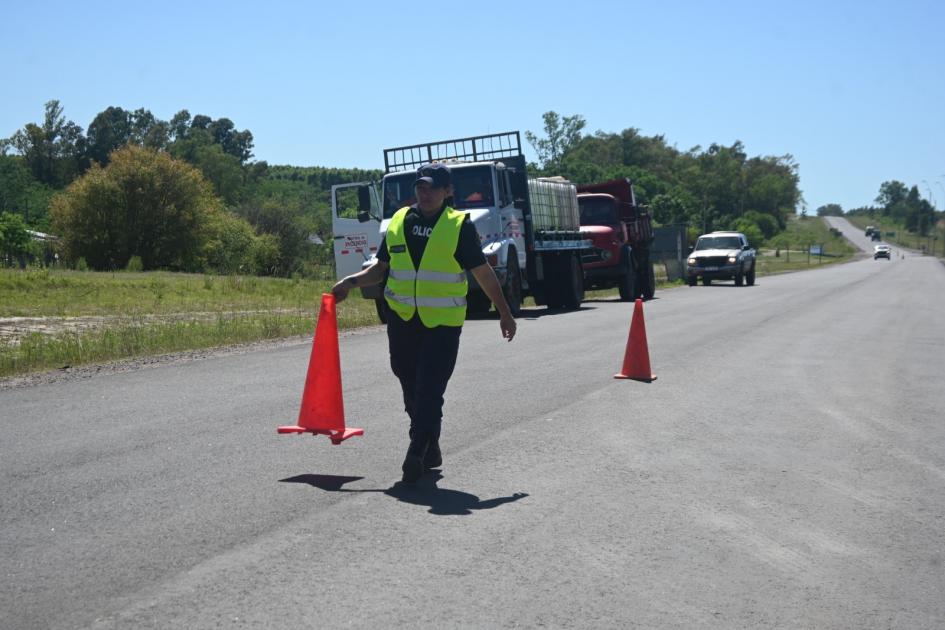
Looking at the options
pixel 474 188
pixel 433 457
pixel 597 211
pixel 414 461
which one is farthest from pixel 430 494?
pixel 597 211

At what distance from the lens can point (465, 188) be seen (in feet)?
70.9

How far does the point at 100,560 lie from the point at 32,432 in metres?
3.90

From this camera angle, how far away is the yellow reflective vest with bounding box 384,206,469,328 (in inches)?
261

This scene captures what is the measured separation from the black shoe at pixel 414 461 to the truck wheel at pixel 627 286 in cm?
2455

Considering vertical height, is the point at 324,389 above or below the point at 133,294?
below

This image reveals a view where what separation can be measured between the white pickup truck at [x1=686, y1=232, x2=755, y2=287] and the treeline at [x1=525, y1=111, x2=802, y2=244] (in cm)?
7393

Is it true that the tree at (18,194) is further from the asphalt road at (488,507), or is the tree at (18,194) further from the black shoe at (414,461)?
the black shoe at (414,461)

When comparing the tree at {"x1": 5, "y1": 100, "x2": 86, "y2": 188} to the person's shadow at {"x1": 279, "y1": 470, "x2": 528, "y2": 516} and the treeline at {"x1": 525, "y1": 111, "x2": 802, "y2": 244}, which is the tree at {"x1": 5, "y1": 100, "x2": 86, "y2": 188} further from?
the person's shadow at {"x1": 279, "y1": 470, "x2": 528, "y2": 516}

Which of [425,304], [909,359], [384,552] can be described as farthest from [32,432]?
[909,359]

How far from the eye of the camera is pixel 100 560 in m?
4.98

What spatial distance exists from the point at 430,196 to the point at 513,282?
1592cm

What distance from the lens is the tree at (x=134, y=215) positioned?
6009 cm

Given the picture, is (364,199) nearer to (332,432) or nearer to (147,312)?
(147,312)

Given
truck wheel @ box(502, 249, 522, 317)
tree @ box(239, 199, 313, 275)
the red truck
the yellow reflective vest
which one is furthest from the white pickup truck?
the yellow reflective vest
